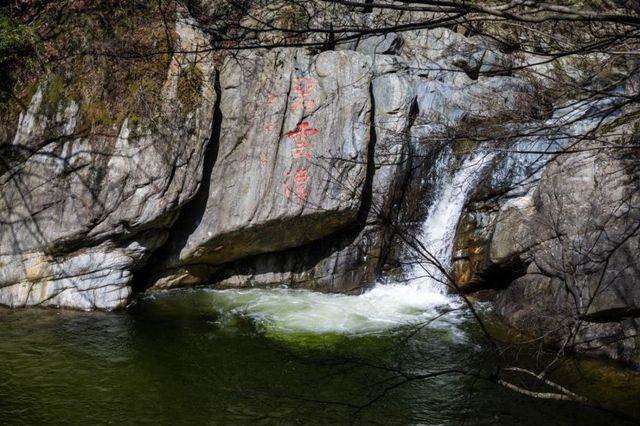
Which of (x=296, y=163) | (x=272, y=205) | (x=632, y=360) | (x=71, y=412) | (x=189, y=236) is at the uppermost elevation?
(x=296, y=163)

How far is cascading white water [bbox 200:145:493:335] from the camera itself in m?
6.85

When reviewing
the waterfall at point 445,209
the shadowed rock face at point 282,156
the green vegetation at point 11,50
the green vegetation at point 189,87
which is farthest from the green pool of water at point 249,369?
the green vegetation at point 11,50

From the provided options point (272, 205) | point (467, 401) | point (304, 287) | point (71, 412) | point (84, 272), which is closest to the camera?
point (71, 412)

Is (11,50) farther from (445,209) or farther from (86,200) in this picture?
(445,209)

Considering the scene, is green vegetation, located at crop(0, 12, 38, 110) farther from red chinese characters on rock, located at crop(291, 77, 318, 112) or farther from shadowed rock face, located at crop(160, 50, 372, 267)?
red chinese characters on rock, located at crop(291, 77, 318, 112)

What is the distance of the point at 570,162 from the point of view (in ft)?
23.5

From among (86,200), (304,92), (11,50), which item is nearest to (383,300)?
(304,92)

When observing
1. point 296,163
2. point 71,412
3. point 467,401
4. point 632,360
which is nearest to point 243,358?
point 71,412

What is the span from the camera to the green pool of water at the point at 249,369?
4730mm

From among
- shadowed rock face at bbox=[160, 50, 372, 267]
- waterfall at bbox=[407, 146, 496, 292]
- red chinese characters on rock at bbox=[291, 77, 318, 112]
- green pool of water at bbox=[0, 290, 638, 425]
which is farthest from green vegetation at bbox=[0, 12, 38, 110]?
waterfall at bbox=[407, 146, 496, 292]

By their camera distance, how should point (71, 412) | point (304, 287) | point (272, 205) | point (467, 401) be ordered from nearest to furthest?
1. point (71, 412)
2. point (467, 401)
3. point (272, 205)
4. point (304, 287)

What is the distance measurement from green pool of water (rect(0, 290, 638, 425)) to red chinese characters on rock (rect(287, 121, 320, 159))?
2.12 meters

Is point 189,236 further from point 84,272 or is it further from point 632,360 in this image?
point 632,360

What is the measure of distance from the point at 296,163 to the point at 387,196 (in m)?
1.43
